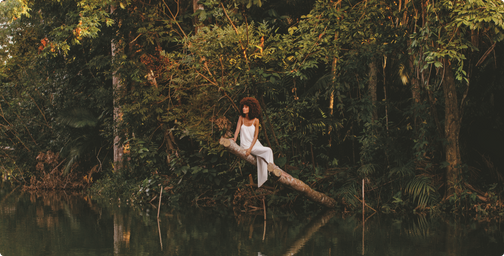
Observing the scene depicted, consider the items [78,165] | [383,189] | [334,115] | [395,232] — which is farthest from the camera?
[78,165]

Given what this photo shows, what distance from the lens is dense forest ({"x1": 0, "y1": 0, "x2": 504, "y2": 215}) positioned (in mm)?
11195

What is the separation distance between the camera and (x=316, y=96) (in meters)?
12.7

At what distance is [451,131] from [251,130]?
4529mm

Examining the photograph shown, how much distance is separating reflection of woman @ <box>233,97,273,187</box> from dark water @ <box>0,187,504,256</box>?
4.26ft

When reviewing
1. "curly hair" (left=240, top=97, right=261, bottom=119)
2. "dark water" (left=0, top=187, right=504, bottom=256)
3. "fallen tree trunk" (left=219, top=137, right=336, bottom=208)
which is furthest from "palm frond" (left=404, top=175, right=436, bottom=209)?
"curly hair" (left=240, top=97, right=261, bottom=119)

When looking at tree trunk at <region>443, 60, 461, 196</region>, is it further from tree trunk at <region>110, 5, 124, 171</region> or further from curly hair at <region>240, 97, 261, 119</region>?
tree trunk at <region>110, 5, 124, 171</region>

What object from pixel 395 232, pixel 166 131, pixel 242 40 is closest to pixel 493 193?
pixel 395 232

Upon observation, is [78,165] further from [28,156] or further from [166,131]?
[166,131]

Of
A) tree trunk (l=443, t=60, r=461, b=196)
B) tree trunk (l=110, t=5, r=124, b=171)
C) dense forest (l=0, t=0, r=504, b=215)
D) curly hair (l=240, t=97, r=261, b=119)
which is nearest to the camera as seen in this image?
curly hair (l=240, t=97, r=261, b=119)

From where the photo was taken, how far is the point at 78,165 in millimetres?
18953

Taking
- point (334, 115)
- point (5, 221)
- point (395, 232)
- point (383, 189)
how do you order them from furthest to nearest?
point (334, 115) → point (383, 189) → point (5, 221) → point (395, 232)

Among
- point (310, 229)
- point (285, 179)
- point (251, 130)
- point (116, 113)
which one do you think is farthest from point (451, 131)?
point (116, 113)

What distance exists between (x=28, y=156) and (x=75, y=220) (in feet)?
33.3

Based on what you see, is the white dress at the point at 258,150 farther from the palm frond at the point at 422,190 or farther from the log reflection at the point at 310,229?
the palm frond at the point at 422,190
